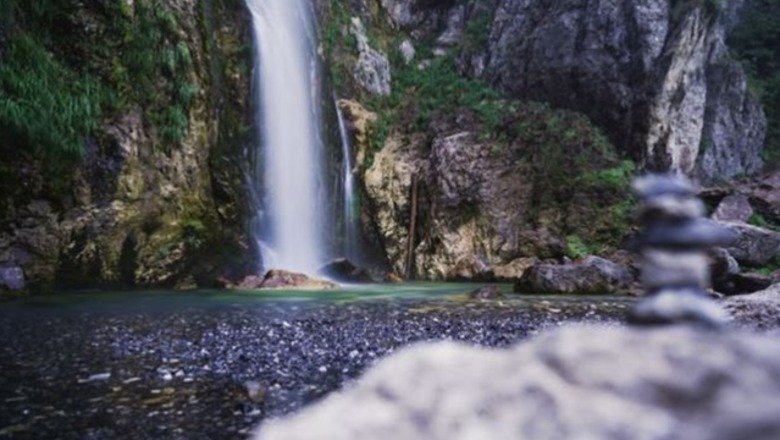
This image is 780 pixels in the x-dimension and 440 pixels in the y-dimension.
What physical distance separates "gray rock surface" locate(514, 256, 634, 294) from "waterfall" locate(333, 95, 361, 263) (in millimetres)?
7281

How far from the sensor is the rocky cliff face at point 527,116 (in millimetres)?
17703

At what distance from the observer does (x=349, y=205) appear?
18.7m

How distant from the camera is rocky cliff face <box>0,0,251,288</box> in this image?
428 inches

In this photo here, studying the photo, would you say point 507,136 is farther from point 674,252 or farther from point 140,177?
point 674,252

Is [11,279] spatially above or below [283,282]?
above

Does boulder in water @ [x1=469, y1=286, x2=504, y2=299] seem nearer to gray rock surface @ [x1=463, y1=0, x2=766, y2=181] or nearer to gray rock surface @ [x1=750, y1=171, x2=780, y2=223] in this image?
gray rock surface @ [x1=463, y1=0, x2=766, y2=181]

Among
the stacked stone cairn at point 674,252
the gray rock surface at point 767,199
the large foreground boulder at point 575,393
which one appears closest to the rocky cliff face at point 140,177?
the large foreground boulder at point 575,393

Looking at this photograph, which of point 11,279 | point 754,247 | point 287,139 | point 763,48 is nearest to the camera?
point 11,279

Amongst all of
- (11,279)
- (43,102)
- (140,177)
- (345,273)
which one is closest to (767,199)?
(345,273)

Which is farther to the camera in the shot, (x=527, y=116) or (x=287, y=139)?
(x=527, y=116)

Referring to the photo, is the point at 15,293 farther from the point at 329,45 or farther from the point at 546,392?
the point at 329,45

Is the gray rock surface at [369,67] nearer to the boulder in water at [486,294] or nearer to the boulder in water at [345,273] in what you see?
the boulder in water at [345,273]

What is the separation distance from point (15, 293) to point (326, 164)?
33.2 ft

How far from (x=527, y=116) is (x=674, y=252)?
19237 mm
